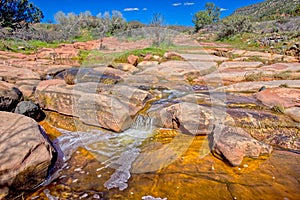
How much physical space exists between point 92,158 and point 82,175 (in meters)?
0.42

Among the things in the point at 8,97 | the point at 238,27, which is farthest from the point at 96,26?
the point at 8,97

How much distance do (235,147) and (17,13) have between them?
14.3 metres

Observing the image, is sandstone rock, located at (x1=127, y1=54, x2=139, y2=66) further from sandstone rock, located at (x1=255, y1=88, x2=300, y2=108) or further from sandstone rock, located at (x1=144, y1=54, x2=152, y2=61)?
sandstone rock, located at (x1=255, y1=88, x2=300, y2=108)

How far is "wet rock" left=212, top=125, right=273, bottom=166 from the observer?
2930 mm

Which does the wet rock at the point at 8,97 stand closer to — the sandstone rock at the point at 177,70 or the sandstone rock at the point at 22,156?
the sandstone rock at the point at 22,156

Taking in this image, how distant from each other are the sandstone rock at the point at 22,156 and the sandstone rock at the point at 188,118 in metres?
2.01

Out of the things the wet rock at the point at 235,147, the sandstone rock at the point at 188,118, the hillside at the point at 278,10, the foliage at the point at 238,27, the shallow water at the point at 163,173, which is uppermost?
the hillside at the point at 278,10

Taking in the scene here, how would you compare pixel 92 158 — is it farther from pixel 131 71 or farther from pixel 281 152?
pixel 131 71

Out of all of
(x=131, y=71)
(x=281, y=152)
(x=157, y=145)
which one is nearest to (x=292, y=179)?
(x=281, y=152)

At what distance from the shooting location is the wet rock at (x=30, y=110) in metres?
4.16

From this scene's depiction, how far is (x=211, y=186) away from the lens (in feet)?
8.50

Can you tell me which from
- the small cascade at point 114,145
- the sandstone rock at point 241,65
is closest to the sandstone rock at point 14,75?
the small cascade at point 114,145

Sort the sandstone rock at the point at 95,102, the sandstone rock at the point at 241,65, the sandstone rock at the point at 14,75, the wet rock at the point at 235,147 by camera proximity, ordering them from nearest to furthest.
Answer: the wet rock at the point at 235,147 < the sandstone rock at the point at 95,102 < the sandstone rock at the point at 14,75 < the sandstone rock at the point at 241,65

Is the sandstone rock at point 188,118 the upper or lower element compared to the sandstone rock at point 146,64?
lower
